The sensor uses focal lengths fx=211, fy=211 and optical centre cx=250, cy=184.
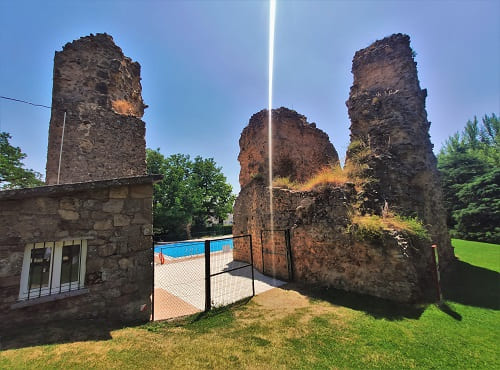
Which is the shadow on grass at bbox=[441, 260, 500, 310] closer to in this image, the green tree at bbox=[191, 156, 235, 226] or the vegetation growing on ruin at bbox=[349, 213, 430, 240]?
the vegetation growing on ruin at bbox=[349, 213, 430, 240]

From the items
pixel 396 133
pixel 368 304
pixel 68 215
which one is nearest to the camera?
pixel 68 215

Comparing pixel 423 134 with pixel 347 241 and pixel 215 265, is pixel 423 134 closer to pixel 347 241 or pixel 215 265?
pixel 347 241

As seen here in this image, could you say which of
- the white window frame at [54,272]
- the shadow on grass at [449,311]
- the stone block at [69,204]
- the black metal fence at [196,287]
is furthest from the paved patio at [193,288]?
the shadow on grass at [449,311]

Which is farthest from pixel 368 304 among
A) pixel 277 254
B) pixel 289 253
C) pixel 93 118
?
pixel 93 118

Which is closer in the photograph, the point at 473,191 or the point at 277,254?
the point at 277,254

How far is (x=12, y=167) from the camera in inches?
684

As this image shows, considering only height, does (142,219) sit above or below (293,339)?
above

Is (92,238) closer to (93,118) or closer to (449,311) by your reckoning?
(93,118)

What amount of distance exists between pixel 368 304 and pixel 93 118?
10724 millimetres

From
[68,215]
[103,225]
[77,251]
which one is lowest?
[77,251]

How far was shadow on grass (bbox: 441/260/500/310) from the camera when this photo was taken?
4.89m

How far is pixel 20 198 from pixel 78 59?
758cm

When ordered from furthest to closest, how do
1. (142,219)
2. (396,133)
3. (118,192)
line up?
(396,133) < (142,219) < (118,192)

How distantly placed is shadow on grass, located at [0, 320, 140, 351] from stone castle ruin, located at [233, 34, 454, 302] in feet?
18.4
